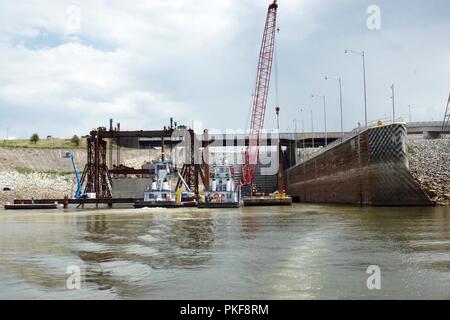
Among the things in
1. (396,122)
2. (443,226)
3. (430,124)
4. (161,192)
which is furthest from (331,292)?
(430,124)

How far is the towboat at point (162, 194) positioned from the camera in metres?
86.3

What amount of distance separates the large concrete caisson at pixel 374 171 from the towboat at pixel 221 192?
63.3 ft

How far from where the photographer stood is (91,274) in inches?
642

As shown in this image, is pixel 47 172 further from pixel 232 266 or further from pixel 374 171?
pixel 232 266

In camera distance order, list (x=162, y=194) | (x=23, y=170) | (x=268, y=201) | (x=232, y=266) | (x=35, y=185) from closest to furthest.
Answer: (x=232, y=266) < (x=162, y=194) < (x=268, y=201) < (x=35, y=185) < (x=23, y=170)

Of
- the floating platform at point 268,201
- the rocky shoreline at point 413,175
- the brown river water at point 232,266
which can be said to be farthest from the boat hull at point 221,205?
the brown river water at point 232,266

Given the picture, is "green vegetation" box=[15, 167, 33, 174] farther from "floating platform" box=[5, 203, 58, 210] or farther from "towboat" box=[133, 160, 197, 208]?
"towboat" box=[133, 160, 197, 208]

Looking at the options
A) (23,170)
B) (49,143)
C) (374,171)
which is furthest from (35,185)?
(374,171)

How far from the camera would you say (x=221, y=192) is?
281 feet

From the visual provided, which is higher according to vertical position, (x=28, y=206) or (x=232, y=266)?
(x=232, y=266)

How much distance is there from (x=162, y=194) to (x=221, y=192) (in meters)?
11.5

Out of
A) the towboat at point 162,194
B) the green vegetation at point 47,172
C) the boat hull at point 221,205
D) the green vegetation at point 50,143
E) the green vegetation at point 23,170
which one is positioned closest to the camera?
the boat hull at point 221,205

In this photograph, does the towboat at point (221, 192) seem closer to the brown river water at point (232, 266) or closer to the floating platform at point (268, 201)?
the floating platform at point (268, 201)
